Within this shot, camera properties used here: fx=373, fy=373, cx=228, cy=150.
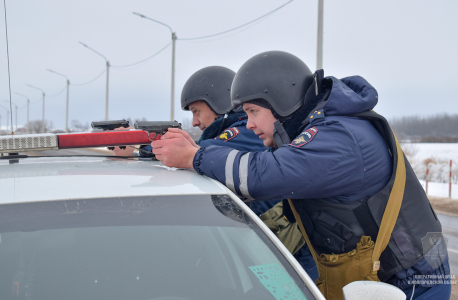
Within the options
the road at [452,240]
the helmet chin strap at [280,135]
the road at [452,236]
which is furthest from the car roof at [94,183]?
the road at [452,236]

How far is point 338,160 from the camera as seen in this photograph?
4.96ft

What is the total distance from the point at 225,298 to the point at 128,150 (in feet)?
6.16

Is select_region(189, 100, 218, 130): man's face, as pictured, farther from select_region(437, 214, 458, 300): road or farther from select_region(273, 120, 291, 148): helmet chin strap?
select_region(437, 214, 458, 300): road

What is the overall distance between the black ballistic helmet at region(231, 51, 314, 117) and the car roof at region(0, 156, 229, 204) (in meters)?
0.65

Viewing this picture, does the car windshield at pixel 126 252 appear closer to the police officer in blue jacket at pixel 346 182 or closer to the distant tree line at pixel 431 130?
the police officer in blue jacket at pixel 346 182

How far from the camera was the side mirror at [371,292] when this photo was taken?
1145 millimetres

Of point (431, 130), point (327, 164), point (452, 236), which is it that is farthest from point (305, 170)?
point (431, 130)

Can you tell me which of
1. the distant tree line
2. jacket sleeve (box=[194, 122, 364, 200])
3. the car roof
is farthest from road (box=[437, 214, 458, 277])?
the distant tree line

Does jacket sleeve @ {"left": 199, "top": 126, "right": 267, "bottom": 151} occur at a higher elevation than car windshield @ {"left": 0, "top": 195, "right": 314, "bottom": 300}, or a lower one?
higher

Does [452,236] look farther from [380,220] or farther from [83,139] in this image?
[83,139]

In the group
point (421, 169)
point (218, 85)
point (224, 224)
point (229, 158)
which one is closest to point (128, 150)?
point (218, 85)

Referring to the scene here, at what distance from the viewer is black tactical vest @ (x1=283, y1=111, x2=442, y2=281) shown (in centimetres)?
154

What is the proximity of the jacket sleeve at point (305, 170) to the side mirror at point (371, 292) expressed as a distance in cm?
45

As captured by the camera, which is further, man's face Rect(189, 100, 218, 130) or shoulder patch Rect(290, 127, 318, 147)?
man's face Rect(189, 100, 218, 130)
